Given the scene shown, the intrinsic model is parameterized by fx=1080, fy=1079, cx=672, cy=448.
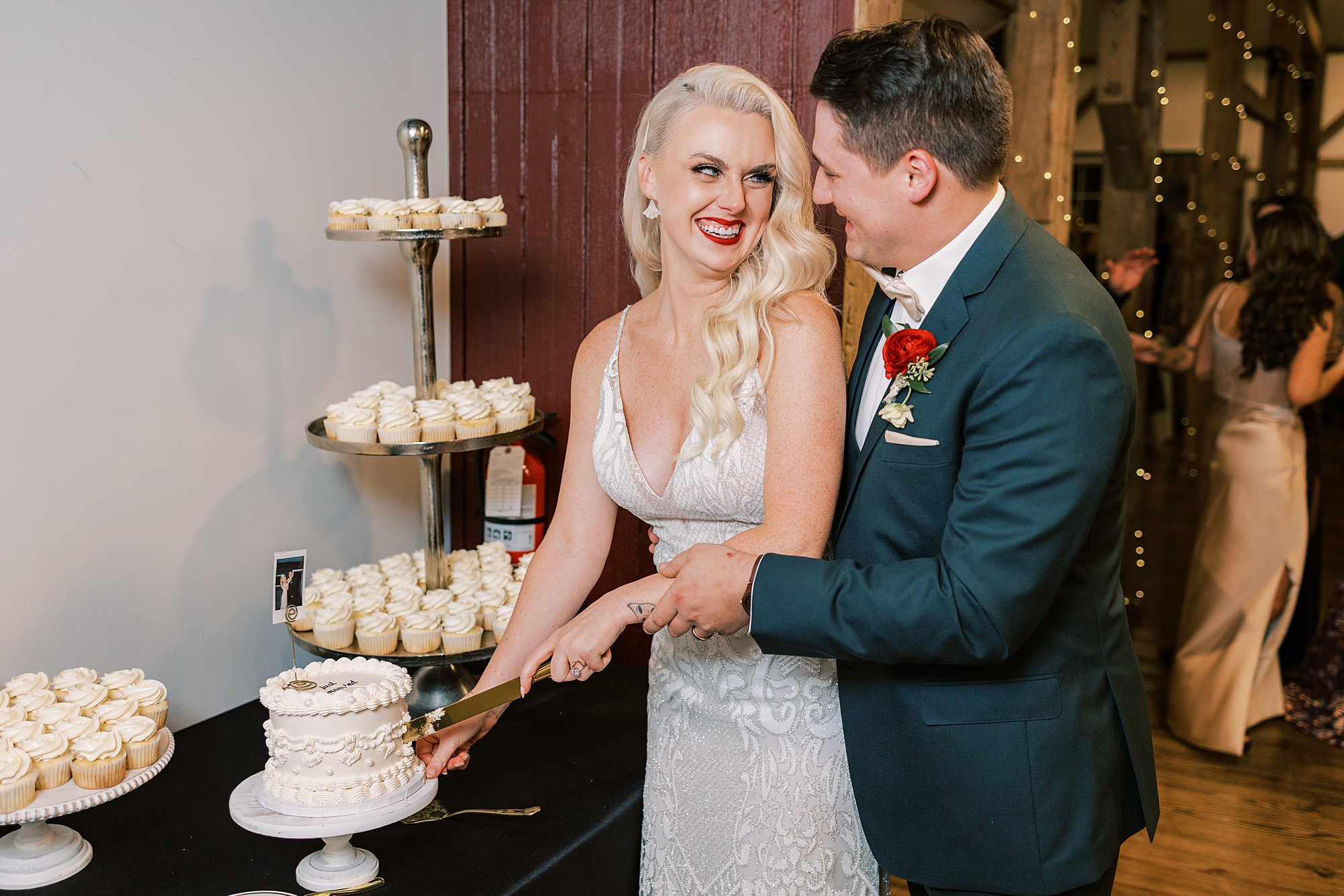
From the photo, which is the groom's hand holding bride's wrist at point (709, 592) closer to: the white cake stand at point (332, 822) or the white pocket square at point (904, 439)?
the white pocket square at point (904, 439)

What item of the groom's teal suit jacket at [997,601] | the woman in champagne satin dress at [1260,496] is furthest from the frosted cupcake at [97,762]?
the woman in champagne satin dress at [1260,496]

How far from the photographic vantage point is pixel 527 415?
236cm

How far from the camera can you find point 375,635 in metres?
2.19

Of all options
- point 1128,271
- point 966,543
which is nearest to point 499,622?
point 966,543

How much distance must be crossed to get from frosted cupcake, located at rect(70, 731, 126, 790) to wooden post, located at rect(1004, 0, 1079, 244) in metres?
3.39

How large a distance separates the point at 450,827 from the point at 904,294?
122 cm

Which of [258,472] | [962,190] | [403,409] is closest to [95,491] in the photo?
[258,472]

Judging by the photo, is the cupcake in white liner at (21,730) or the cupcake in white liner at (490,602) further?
the cupcake in white liner at (490,602)

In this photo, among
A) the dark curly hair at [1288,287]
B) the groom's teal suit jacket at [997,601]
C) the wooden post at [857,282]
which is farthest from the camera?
the dark curly hair at [1288,287]

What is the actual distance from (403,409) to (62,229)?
0.69 metres

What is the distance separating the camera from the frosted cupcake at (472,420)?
2.22m

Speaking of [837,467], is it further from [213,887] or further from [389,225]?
[213,887]

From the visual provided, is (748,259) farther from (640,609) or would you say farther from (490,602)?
(490,602)

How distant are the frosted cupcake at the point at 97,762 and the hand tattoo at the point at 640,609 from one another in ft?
2.73
